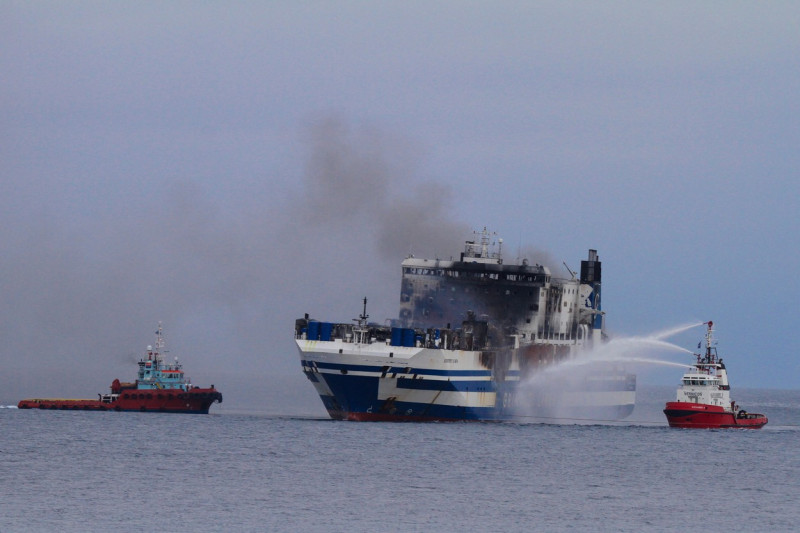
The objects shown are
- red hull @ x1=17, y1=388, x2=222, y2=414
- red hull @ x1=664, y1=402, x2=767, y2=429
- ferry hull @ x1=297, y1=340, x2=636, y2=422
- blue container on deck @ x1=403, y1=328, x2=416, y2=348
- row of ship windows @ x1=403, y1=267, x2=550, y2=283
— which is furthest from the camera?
row of ship windows @ x1=403, y1=267, x2=550, y2=283

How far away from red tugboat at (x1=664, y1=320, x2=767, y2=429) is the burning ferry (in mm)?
12969

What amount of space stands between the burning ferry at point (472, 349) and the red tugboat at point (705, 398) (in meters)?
13.0

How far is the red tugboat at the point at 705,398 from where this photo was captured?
10581 centimetres

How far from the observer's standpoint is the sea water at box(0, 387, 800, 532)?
6216 centimetres

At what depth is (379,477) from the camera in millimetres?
75062

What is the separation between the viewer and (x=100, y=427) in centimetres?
10000

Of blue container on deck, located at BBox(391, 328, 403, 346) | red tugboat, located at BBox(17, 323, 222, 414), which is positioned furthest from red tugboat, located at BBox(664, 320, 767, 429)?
red tugboat, located at BBox(17, 323, 222, 414)

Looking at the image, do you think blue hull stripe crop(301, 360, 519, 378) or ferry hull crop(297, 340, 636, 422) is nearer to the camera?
blue hull stripe crop(301, 360, 519, 378)

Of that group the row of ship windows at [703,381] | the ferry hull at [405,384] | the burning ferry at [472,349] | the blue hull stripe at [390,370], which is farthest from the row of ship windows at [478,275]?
the row of ship windows at [703,381]

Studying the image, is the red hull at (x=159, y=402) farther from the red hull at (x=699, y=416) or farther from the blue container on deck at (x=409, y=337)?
the red hull at (x=699, y=416)

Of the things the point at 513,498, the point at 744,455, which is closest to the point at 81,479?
the point at 513,498

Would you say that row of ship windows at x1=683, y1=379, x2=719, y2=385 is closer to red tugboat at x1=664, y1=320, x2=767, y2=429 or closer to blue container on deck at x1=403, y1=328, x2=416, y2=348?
red tugboat at x1=664, y1=320, x2=767, y2=429

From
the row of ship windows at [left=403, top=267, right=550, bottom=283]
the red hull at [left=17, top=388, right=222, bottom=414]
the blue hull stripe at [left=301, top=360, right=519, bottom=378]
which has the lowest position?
the red hull at [left=17, top=388, right=222, bottom=414]

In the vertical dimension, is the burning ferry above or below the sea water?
above
